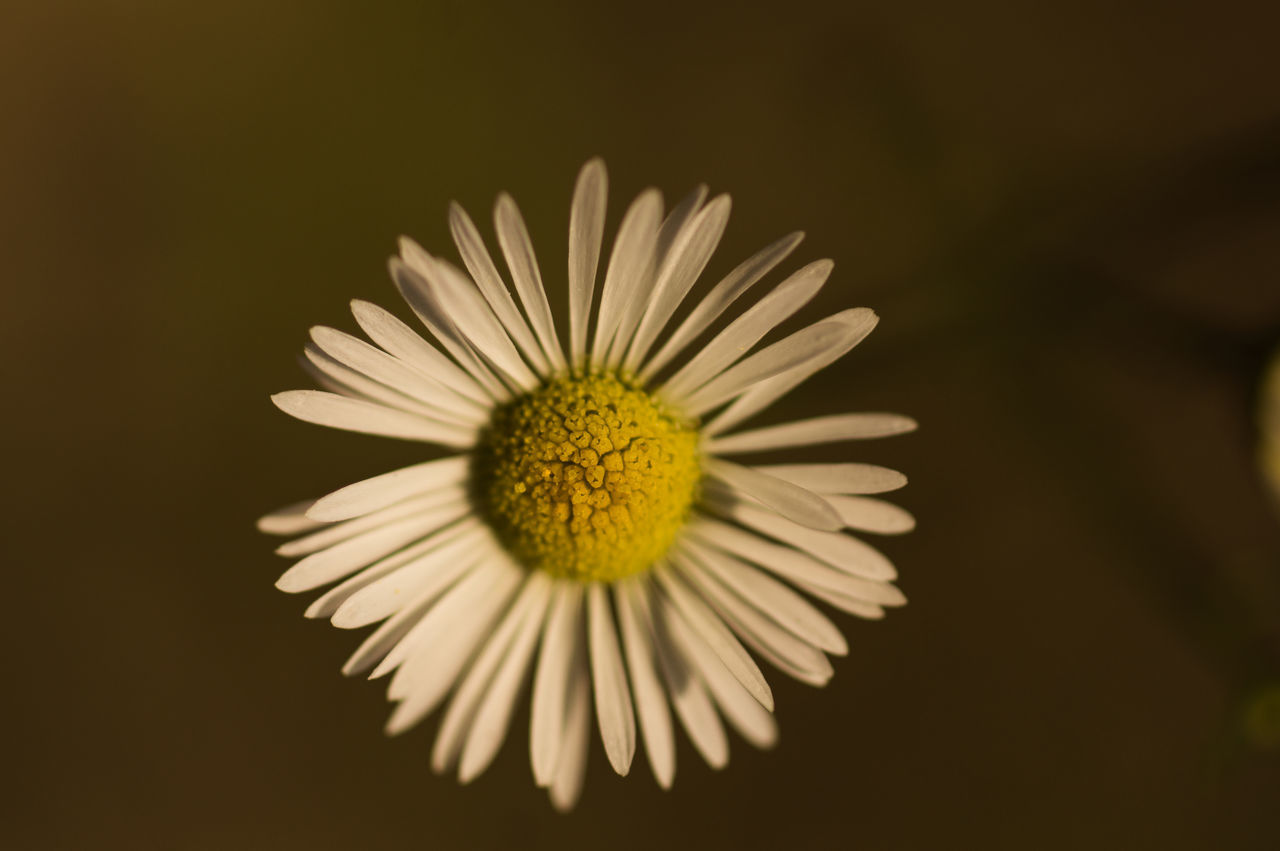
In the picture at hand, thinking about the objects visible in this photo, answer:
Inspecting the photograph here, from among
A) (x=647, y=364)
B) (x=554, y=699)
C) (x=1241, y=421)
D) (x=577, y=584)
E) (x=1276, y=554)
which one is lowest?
(x=1276, y=554)

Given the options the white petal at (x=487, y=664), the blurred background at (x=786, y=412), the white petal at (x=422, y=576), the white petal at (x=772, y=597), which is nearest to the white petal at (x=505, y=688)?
the white petal at (x=487, y=664)

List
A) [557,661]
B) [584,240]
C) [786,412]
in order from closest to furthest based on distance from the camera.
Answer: [584,240] < [557,661] < [786,412]

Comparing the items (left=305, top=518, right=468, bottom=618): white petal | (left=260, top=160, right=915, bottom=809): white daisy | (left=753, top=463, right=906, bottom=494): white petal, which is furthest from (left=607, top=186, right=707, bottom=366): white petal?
(left=305, top=518, right=468, bottom=618): white petal

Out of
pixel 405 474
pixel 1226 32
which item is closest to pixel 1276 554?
pixel 1226 32

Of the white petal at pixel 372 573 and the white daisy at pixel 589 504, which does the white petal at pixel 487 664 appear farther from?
the white petal at pixel 372 573

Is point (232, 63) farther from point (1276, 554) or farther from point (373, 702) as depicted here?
point (1276, 554)

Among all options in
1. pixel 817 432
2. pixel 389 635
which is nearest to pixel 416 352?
pixel 389 635

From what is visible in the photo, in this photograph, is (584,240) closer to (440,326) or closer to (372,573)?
(440,326)

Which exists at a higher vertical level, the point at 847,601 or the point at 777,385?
the point at 777,385
